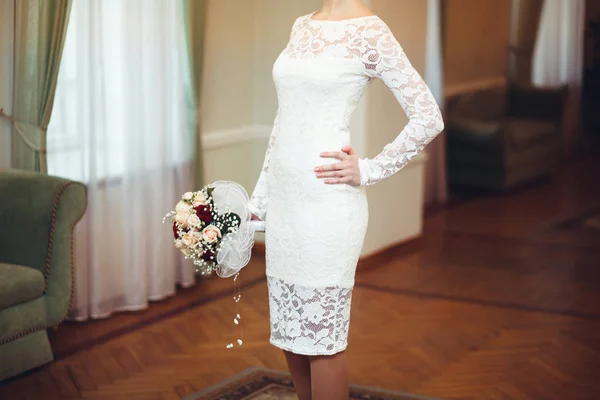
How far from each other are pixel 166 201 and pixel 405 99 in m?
2.84

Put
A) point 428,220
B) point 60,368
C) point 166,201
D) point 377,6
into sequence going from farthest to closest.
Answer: point 428,220 < point 377,6 < point 166,201 < point 60,368

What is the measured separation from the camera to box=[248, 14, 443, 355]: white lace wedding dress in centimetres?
288

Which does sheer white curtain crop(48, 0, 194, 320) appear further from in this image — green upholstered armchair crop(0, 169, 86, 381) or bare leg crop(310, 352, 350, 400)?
bare leg crop(310, 352, 350, 400)

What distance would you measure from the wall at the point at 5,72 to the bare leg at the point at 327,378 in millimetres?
2332

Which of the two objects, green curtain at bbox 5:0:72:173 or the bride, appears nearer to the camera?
the bride

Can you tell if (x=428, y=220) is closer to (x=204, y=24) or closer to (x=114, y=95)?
(x=204, y=24)

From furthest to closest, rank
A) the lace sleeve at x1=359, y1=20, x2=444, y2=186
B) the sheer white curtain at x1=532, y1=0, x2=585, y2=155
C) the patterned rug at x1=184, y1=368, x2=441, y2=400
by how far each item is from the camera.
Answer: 1. the sheer white curtain at x1=532, y1=0, x2=585, y2=155
2. the patterned rug at x1=184, y1=368, x2=441, y2=400
3. the lace sleeve at x1=359, y1=20, x2=444, y2=186

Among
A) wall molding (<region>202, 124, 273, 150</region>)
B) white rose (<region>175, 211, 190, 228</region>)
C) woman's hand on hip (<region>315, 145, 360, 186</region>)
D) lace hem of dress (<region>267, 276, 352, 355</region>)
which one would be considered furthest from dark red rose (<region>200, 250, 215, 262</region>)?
wall molding (<region>202, 124, 273, 150</region>)

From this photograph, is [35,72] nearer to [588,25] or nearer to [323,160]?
[323,160]

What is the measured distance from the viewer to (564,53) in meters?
11.2

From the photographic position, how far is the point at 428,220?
7984 millimetres

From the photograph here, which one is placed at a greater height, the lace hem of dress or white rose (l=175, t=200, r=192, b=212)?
white rose (l=175, t=200, r=192, b=212)

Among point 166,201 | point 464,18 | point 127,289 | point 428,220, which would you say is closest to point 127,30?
point 166,201

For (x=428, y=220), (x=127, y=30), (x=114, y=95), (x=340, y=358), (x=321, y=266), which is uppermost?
(x=127, y=30)
